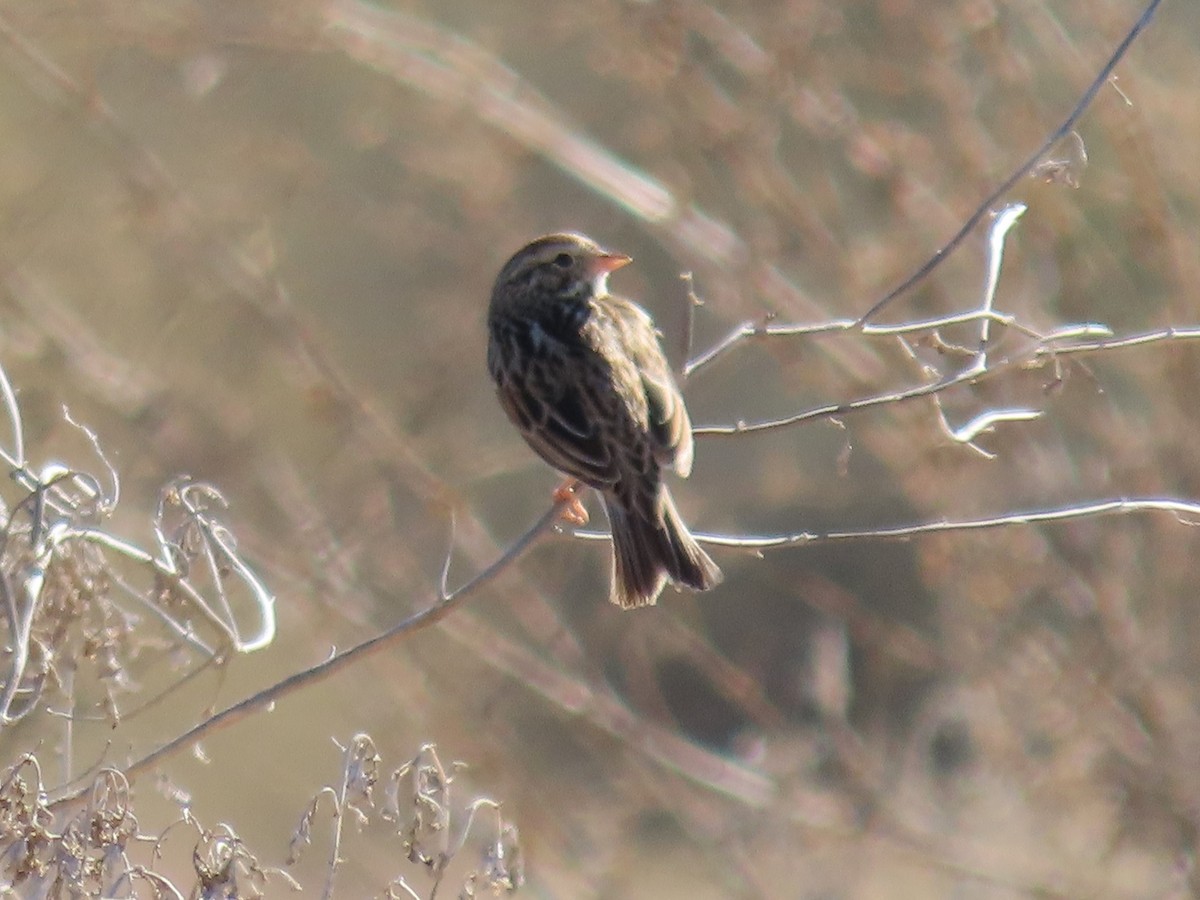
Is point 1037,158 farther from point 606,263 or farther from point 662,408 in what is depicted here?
point 606,263

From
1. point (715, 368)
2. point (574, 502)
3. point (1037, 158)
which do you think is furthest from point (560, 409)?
point (715, 368)

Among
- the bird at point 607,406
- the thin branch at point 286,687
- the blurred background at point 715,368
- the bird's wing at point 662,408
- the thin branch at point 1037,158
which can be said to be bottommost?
the blurred background at point 715,368

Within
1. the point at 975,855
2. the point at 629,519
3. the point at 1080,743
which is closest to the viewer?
the point at 629,519

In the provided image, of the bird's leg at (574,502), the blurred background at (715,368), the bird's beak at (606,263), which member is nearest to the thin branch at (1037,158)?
the bird's leg at (574,502)

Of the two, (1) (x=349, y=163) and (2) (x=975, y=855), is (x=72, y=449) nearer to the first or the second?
(2) (x=975, y=855)

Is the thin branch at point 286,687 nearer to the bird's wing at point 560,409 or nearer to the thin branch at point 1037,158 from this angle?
the thin branch at point 1037,158

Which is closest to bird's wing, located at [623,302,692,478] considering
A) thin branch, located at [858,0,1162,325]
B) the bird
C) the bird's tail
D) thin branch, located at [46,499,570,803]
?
the bird

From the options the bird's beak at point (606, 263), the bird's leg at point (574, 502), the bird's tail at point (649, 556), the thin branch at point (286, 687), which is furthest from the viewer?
the bird's beak at point (606, 263)

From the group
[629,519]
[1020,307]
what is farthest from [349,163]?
[629,519]
